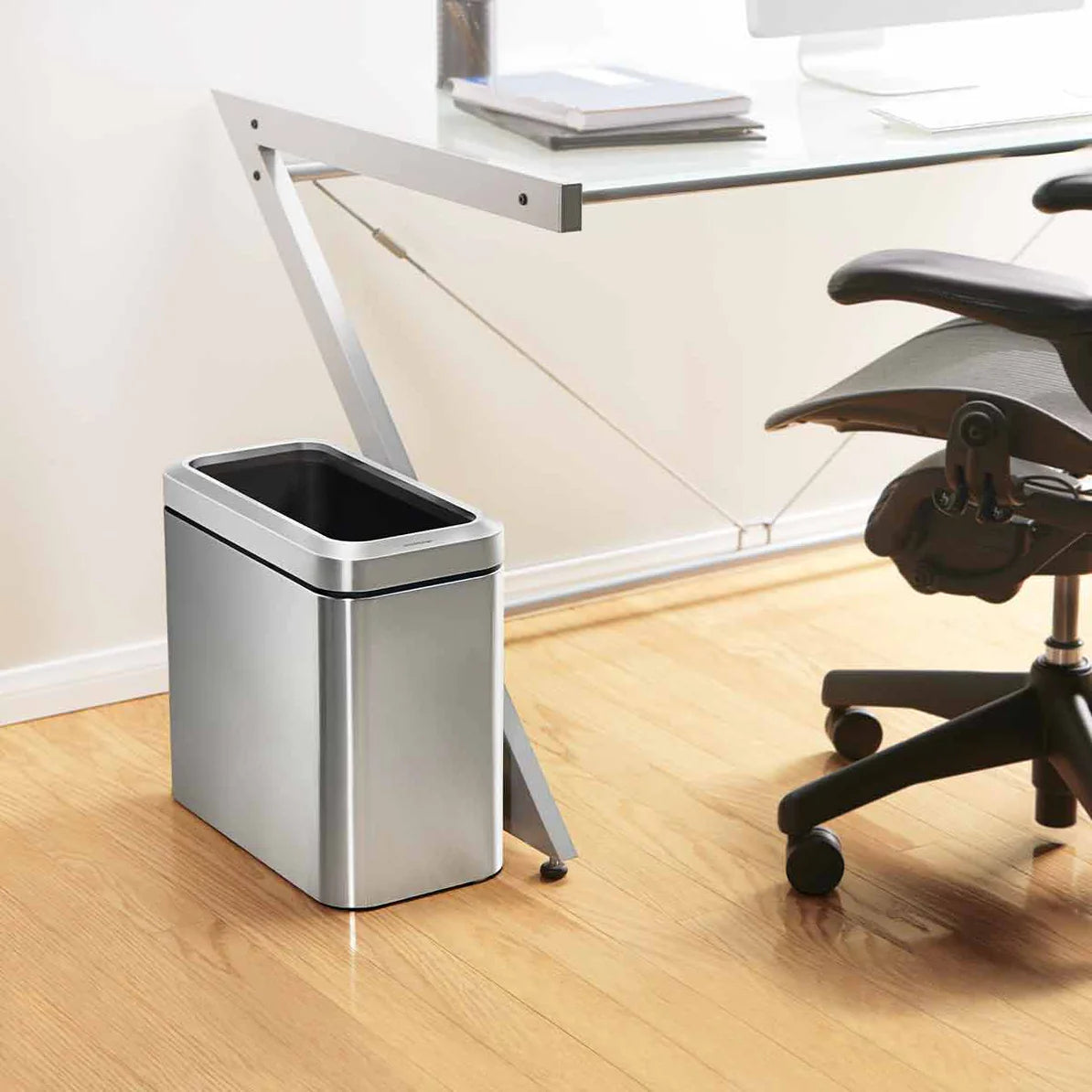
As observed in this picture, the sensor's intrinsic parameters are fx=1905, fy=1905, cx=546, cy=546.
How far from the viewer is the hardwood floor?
1.65m

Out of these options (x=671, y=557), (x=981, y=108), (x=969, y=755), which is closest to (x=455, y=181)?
(x=981, y=108)

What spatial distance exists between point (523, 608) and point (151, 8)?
0.84 meters

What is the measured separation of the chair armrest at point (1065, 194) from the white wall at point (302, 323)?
1000mm

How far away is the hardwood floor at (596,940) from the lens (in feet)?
5.40

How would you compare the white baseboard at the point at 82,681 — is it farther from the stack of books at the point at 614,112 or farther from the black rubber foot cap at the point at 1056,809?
the black rubber foot cap at the point at 1056,809

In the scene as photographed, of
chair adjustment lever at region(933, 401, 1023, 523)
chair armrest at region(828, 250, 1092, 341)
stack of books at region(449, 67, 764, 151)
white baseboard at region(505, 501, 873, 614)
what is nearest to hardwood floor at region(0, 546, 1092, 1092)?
white baseboard at region(505, 501, 873, 614)

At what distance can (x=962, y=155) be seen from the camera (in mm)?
1882

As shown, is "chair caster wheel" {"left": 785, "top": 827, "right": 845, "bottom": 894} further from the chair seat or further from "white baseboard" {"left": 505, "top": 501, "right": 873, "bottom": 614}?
"white baseboard" {"left": 505, "top": 501, "right": 873, "bottom": 614}

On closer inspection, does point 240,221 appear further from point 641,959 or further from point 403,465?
point 641,959

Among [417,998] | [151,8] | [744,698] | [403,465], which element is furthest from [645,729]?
[151,8]

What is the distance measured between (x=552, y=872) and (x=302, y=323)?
0.84 meters

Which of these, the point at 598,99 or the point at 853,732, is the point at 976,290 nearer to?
the point at 598,99

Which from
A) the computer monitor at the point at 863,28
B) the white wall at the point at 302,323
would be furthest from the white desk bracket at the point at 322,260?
the computer monitor at the point at 863,28

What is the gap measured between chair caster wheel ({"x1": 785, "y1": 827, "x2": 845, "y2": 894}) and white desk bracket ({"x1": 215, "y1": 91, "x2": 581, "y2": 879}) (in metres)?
0.24
